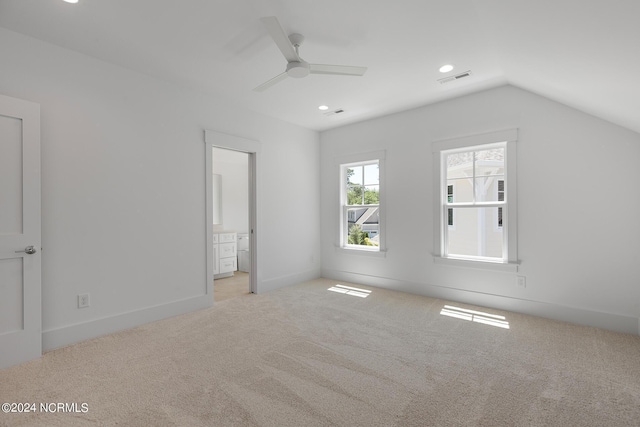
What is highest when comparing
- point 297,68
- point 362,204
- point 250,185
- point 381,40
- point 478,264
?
point 381,40

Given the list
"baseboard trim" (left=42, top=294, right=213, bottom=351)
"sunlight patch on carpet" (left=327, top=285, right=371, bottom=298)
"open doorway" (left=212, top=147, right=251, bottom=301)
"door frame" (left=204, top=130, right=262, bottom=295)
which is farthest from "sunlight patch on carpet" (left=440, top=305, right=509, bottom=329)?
"open doorway" (left=212, top=147, right=251, bottom=301)

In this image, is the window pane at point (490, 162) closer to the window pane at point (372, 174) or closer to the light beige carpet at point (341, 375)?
the window pane at point (372, 174)

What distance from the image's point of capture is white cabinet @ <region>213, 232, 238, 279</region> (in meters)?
5.55

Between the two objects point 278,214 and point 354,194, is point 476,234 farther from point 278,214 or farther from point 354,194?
point 278,214

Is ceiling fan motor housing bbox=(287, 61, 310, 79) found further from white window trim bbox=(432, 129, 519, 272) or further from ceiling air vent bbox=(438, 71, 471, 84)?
white window trim bbox=(432, 129, 519, 272)

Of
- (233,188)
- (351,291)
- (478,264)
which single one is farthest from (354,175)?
(233,188)

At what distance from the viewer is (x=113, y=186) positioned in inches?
121

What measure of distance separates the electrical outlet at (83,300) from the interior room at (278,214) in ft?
0.04

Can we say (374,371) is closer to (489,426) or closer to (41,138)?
(489,426)

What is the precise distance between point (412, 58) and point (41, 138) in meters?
3.45

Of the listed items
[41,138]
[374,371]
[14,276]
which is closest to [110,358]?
[14,276]

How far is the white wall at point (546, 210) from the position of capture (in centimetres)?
303

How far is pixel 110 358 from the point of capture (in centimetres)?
250

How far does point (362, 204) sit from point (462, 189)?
1603 mm
